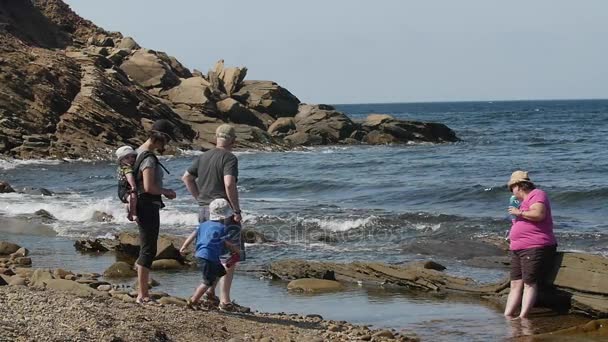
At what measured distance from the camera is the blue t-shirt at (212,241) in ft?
26.1

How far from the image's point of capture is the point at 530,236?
893 cm

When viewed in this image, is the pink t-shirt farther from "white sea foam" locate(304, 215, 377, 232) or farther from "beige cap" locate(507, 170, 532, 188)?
"white sea foam" locate(304, 215, 377, 232)

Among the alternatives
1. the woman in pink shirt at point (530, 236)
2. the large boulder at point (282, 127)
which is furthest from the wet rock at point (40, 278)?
the large boulder at point (282, 127)

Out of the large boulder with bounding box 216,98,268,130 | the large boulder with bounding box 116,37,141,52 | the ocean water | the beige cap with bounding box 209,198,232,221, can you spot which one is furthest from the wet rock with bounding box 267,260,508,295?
the large boulder with bounding box 116,37,141,52

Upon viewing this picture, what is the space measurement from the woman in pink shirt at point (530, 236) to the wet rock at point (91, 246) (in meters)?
7.84

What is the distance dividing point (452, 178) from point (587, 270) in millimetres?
19712

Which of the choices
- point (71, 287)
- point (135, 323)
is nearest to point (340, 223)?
point (71, 287)

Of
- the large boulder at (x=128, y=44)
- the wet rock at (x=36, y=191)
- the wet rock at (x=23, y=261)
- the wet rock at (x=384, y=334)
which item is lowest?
the wet rock at (x=36, y=191)

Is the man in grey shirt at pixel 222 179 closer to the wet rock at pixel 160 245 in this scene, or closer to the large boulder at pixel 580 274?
the large boulder at pixel 580 274

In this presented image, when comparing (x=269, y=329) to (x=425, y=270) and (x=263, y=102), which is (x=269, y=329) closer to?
(x=425, y=270)

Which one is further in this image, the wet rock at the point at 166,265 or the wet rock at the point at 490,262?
the wet rock at the point at 490,262

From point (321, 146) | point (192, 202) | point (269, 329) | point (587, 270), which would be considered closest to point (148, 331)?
point (269, 329)

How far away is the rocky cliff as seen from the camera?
129 feet

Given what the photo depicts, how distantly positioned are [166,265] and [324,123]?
41309 mm
